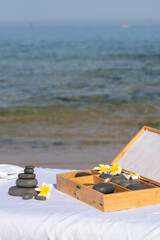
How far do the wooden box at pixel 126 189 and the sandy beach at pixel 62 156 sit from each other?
9.99 feet

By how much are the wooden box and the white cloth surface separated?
45mm

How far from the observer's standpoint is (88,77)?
20406 millimetres

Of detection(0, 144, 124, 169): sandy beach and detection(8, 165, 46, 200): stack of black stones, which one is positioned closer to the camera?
detection(8, 165, 46, 200): stack of black stones

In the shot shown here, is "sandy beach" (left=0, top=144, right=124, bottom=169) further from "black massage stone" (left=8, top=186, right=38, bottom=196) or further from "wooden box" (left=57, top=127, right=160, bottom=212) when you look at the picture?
"black massage stone" (left=8, top=186, right=38, bottom=196)

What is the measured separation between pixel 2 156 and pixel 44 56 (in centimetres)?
2416

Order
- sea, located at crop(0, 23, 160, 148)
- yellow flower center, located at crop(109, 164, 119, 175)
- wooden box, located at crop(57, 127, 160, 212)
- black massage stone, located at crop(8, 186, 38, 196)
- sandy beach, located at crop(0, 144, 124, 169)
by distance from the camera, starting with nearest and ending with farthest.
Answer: wooden box, located at crop(57, 127, 160, 212)
black massage stone, located at crop(8, 186, 38, 196)
yellow flower center, located at crop(109, 164, 119, 175)
sandy beach, located at crop(0, 144, 124, 169)
sea, located at crop(0, 23, 160, 148)

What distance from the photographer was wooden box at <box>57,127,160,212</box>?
2.39 m

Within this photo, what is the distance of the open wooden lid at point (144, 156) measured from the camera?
9.66 ft

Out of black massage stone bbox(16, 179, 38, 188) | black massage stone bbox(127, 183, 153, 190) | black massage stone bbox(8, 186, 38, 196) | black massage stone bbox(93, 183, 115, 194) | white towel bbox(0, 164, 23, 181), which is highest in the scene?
black massage stone bbox(93, 183, 115, 194)

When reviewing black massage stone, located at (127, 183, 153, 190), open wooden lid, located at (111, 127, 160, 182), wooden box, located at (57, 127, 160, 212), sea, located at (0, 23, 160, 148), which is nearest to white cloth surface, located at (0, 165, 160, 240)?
wooden box, located at (57, 127, 160, 212)

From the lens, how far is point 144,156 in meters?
3.09

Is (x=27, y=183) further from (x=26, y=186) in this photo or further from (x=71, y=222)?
(x=71, y=222)

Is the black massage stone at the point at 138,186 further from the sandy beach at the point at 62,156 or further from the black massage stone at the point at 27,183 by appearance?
the sandy beach at the point at 62,156

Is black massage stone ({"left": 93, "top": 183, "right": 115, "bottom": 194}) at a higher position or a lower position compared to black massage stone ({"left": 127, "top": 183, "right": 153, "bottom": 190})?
higher
